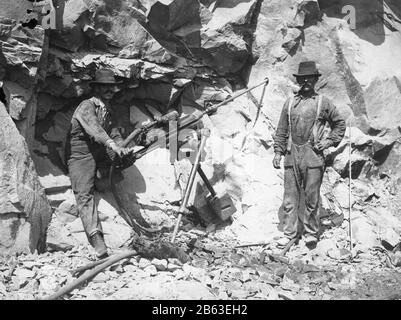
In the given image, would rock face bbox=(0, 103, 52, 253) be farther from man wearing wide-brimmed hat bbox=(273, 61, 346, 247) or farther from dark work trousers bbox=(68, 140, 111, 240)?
man wearing wide-brimmed hat bbox=(273, 61, 346, 247)

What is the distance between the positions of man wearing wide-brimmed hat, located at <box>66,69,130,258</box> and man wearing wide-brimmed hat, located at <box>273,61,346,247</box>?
7.57 feet

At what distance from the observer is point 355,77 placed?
9.80 m

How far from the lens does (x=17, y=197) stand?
21.0 ft

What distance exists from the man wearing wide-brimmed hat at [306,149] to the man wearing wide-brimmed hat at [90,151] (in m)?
2.31

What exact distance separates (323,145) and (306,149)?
236 mm

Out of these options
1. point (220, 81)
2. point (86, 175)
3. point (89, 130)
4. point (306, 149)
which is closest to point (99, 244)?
point (86, 175)

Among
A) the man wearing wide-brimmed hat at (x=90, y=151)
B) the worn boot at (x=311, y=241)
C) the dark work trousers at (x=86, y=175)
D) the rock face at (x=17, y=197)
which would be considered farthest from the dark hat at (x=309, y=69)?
the rock face at (x=17, y=197)

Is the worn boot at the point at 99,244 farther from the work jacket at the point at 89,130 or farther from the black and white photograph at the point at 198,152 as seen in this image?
the work jacket at the point at 89,130

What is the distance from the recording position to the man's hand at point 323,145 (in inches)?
295

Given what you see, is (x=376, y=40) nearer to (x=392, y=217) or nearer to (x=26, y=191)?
(x=392, y=217)

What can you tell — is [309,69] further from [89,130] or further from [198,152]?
[89,130]

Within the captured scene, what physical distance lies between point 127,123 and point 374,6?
5.45 metres

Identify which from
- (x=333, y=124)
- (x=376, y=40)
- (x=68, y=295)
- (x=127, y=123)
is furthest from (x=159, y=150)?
(x=376, y=40)

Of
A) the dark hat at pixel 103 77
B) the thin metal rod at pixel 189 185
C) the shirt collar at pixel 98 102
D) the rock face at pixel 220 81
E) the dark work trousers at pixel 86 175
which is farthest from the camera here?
the rock face at pixel 220 81
